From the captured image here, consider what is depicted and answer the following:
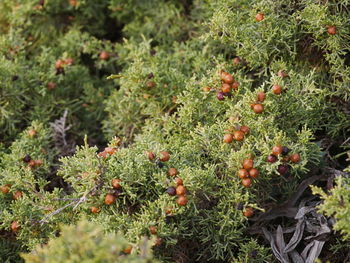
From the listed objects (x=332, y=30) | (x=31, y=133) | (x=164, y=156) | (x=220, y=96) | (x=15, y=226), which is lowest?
(x=15, y=226)

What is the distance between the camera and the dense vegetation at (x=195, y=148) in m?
1.95

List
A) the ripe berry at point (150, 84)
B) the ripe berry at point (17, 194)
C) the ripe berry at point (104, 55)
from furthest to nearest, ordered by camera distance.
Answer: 1. the ripe berry at point (104, 55)
2. the ripe berry at point (150, 84)
3. the ripe berry at point (17, 194)

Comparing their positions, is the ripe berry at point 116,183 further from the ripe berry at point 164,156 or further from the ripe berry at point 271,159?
the ripe berry at point 271,159

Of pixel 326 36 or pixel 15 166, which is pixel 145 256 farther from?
pixel 326 36

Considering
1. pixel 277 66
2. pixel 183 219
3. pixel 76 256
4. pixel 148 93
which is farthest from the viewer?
pixel 148 93

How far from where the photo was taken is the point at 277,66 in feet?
7.82

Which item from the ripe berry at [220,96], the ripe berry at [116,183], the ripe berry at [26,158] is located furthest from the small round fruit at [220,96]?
the ripe berry at [26,158]

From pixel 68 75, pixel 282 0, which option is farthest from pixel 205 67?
pixel 68 75

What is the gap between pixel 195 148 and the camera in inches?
85.9

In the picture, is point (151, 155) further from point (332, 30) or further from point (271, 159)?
point (332, 30)

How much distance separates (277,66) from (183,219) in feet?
3.15

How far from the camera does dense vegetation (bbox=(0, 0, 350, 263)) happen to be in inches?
76.7

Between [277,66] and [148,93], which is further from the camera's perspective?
[148,93]

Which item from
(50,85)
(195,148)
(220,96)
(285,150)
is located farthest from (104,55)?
(285,150)
